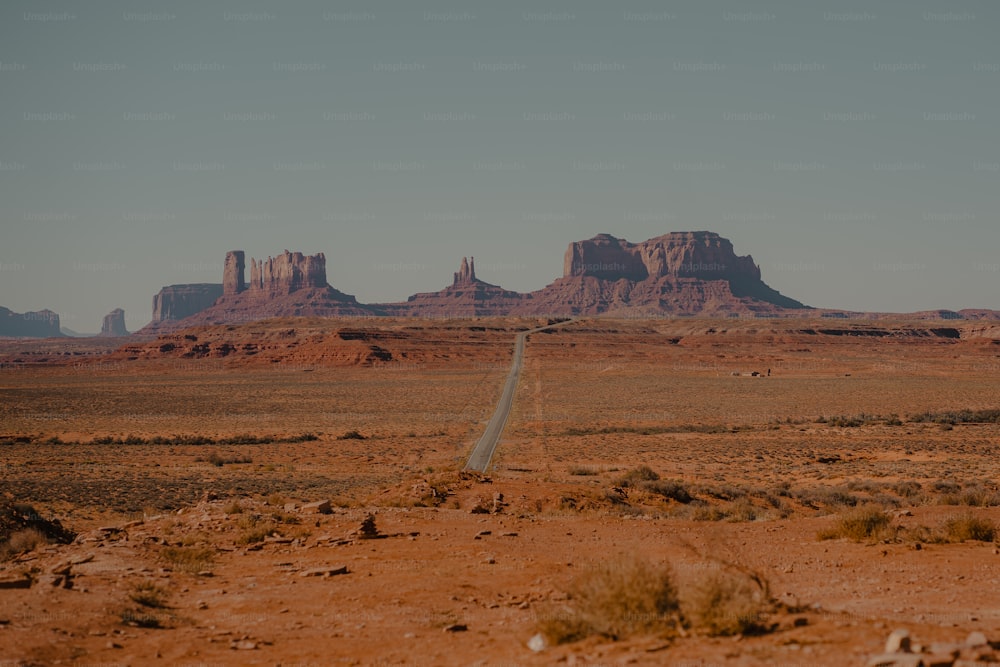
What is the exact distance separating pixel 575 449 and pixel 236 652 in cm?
3110

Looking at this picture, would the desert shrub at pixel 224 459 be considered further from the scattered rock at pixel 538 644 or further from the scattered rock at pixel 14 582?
the scattered rock at pixel 538 644

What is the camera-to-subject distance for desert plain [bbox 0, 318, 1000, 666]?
810 centimetres

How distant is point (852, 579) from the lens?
11.4m

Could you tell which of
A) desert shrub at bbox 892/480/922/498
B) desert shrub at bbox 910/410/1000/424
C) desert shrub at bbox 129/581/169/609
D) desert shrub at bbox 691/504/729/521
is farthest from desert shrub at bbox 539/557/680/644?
desert shrub at bbox 910/410/1000/424

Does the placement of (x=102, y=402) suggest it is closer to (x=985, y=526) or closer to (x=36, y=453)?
(x=36, y=453)

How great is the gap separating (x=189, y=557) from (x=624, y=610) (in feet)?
29.3

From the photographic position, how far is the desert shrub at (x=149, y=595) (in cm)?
1067

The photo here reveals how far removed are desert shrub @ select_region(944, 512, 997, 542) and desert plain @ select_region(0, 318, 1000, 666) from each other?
7cm

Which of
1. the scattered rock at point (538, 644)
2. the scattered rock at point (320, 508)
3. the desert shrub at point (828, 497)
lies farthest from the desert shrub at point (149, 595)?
the desert shrub at point (828, 497)

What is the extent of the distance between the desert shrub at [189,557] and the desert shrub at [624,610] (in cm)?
745

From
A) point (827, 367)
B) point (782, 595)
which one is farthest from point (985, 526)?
point (827, 367)

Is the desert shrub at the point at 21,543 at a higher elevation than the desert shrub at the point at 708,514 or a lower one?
higher

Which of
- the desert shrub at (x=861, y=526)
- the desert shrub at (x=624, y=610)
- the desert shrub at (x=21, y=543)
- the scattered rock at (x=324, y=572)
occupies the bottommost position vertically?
the desert shrub at (x=21, y=543)

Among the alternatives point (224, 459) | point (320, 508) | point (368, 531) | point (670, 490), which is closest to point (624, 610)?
point (368, 531)
